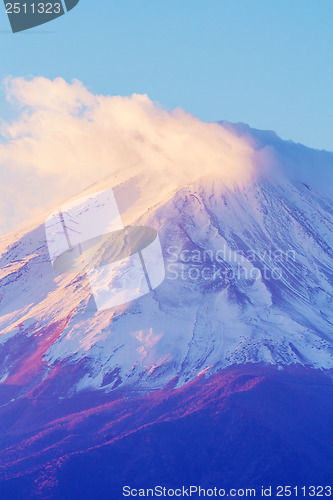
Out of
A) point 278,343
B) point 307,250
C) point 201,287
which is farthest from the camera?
point 307,250

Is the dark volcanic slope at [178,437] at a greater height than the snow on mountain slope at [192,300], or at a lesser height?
lesser

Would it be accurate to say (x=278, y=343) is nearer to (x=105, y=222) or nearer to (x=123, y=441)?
(x=123, y=441)

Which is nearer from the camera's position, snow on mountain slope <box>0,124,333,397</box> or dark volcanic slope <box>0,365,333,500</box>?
→ dark volcanic slope <box>0,365,333,500</box>

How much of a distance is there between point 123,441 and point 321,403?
66.1 feet

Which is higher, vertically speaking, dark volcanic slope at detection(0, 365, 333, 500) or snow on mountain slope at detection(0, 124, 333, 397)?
snow on mountain slope at detection(0, 124, 333, 397)

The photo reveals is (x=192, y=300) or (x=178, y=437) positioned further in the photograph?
(x=192, y=300)

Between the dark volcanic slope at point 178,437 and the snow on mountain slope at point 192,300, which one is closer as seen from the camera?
the dark volcanic slope at point 178,437

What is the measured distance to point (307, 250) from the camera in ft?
331

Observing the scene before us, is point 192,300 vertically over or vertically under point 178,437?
over

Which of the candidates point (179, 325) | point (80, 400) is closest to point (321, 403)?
point (179, 325)

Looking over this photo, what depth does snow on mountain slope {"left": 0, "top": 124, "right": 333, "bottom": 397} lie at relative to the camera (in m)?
73.8

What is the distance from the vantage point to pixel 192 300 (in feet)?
270

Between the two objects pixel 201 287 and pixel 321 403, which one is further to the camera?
pixel 201 287

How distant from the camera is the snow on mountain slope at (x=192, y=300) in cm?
7381
